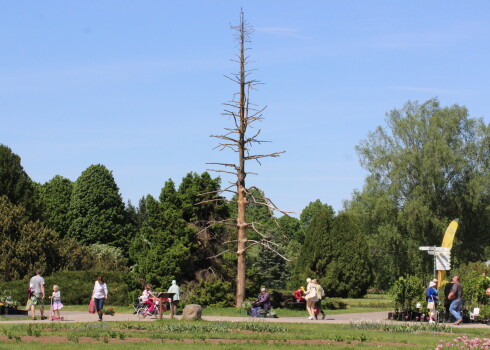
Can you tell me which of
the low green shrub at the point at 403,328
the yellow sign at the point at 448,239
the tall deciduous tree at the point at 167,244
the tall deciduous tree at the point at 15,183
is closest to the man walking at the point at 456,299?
the low green shrub at the point at 403,328

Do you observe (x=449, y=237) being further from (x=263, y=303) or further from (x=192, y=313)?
(x=192, y=313)

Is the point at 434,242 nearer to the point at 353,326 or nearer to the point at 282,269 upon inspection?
the point at 282,269

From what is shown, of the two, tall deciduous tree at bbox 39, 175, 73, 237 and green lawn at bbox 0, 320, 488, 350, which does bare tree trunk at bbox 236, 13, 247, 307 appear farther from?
tall deciduous tree at bbox 39, 175, 73, 237

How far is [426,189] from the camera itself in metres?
59.8

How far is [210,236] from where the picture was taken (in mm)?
38562

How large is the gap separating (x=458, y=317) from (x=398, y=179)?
3273 cm

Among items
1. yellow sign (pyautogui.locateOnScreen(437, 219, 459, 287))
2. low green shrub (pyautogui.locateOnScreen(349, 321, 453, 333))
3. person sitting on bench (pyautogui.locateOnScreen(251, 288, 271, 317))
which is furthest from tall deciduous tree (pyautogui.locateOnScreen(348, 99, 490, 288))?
low green shrub (pyautogui.locateOnScreen(349, 321, 453, 333))

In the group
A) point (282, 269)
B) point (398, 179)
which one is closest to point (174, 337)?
point (398, 179)

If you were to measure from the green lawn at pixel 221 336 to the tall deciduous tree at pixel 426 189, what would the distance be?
35414mm

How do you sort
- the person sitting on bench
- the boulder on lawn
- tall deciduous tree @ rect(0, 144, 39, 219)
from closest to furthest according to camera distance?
1. the boulder on lawn
2. the person sitting on bench
3. tall deciduous tree @ rect(0, 144, 39, 219)

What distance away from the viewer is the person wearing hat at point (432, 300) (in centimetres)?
2848

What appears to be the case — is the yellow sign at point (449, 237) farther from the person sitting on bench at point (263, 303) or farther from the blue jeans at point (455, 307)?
the person sitting on bench at point (263, 303)

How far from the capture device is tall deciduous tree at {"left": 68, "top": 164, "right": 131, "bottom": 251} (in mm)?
78188

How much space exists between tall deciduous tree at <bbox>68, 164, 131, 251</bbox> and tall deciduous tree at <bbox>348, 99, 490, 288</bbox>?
26.5 meters
